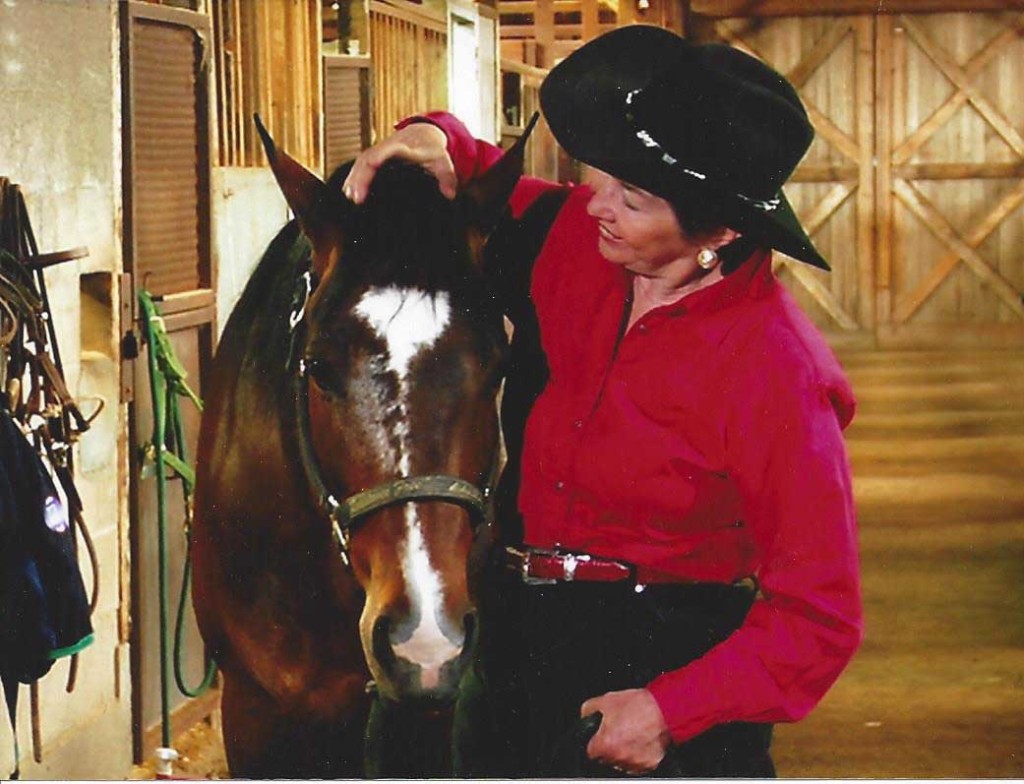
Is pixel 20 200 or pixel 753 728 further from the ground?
pixel 20 200

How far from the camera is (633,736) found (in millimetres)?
1634

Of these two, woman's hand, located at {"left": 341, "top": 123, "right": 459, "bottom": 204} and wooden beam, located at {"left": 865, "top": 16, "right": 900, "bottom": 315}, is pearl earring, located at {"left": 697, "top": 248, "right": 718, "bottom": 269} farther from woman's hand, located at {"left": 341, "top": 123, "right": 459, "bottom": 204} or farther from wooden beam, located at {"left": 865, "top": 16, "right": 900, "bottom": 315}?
wooden beam, located at {"left": 865, "top": 16, "right": 900, "bottom": 315}

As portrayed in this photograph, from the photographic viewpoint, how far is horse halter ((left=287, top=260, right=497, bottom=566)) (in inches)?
71.7

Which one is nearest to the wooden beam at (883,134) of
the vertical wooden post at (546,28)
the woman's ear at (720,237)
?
the vertical wooden post at (546,28)

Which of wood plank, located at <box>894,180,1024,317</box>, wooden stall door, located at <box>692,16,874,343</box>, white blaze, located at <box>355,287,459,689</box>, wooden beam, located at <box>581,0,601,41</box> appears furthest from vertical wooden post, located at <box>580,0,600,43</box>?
white blaze, located at <box>355,287,459,689</box>

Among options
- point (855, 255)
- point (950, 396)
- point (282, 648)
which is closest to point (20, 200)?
point (282, 648)

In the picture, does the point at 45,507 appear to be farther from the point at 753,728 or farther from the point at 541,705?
the point at 753,728

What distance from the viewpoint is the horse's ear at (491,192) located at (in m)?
1.98

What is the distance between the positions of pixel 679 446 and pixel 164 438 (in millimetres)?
1921

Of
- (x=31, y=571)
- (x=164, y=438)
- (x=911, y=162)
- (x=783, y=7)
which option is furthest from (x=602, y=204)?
(x=911, y=162)

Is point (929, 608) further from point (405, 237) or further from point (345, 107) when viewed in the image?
point (405, 237)

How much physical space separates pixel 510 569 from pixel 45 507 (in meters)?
0.69

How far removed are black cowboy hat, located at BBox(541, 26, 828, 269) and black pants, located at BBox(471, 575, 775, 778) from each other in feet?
1.34

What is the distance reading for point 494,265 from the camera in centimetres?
209
